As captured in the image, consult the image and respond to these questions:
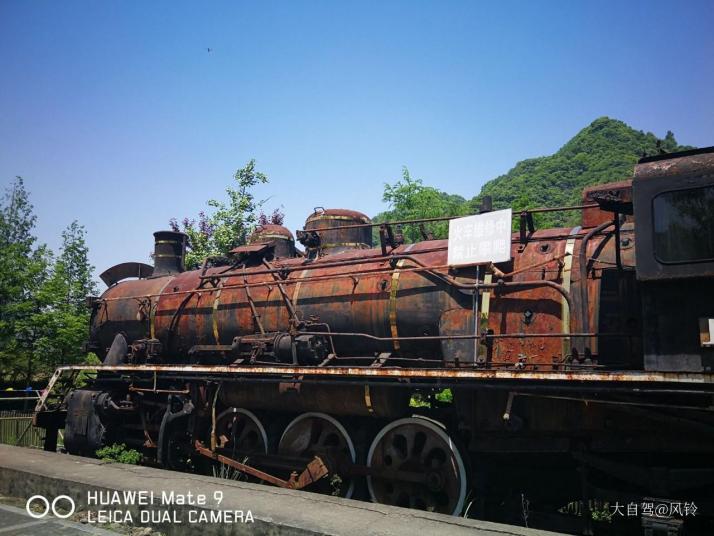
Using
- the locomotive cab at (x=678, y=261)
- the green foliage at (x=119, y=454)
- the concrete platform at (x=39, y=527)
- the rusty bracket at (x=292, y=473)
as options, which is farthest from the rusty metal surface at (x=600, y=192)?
the green foliage at (x=119, y=454)

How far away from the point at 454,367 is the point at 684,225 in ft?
9.19

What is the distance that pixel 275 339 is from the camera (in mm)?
8039

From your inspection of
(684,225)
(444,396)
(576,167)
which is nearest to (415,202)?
(444,396)

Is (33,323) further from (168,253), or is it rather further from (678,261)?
(678,261)

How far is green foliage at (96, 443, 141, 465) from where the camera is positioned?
29.3 feet

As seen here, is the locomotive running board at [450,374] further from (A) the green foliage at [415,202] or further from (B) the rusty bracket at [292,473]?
(A) the green foliage at [415,202]

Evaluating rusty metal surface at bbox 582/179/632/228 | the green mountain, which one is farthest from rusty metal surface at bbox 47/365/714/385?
the green mountain

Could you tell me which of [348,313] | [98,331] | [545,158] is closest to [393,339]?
[348,313]

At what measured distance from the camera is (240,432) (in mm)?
8953

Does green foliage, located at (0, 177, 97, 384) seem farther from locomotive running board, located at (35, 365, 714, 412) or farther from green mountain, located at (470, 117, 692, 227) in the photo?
green mountain, located at (470, 117, 692, 227)

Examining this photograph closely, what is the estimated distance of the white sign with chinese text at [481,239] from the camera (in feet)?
21.9

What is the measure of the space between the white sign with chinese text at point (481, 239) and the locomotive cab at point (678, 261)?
1.68 metres

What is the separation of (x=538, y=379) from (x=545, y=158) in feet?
228

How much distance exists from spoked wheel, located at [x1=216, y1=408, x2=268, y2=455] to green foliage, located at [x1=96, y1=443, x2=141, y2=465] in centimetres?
137
